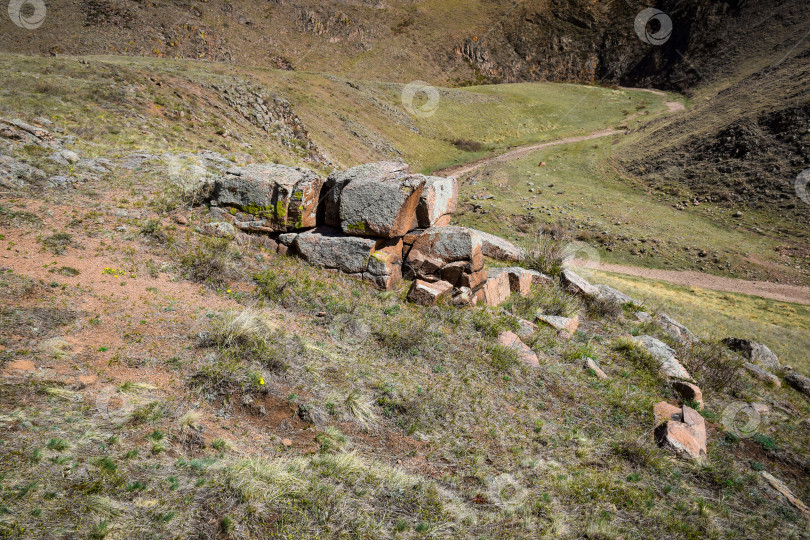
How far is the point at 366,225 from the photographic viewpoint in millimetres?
9562

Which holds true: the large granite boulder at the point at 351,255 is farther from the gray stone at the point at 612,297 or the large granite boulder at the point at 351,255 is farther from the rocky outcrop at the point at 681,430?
the gray stone at the point at 612,297

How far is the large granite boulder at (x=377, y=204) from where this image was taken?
31.0ft

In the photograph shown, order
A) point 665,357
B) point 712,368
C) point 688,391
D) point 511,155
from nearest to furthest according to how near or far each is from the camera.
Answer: point 688,391 < point 665,357 < point 712,368 < point 511,155

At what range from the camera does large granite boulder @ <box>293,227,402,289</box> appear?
966cm

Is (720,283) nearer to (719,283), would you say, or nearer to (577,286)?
(719,283)

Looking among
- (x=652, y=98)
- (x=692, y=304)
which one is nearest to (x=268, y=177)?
(x=692, y=304)

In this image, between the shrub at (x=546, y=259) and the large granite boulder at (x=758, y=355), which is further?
the shrub at (x=546, y=259)

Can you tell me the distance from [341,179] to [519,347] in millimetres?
5847

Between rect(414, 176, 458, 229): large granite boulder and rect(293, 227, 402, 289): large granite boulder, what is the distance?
1416 millimetres

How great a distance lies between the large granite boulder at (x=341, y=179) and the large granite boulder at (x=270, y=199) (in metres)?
0.28

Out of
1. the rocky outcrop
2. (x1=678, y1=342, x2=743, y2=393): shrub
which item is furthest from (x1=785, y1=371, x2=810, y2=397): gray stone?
the rocky outcrop

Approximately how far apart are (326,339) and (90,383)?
358 centimetres

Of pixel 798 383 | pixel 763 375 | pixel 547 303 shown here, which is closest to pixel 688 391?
pixel 547 303

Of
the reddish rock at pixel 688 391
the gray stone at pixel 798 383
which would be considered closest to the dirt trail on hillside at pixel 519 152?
the gray stone at pixel 798 383
